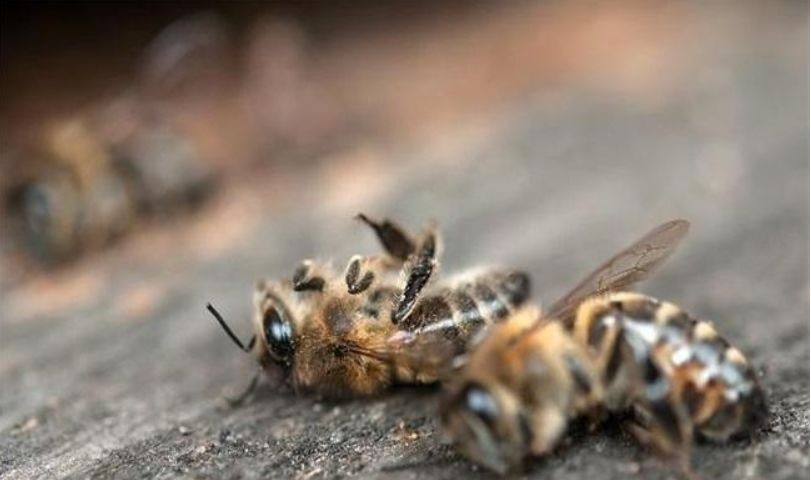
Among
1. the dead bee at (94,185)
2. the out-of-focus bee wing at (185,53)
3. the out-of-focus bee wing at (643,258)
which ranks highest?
the out-of-focus bee wing at (185,53)

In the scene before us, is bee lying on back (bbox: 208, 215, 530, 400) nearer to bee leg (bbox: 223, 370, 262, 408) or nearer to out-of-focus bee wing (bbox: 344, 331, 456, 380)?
out-of-focus bee wing (bbox: 344, 331, 456, 380)

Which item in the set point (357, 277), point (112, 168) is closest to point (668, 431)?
point (357, 277)

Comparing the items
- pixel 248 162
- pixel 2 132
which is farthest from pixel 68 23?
pixel 248 162

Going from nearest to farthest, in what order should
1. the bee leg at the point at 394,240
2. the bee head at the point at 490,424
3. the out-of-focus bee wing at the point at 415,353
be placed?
1. the bee head at the point at 490,424
2. the out-of-focus bee wing at the point at 415,353
3. the bee leg at the point at 394,240

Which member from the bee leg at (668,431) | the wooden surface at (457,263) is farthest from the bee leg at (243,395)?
the bee leg at (668,431)

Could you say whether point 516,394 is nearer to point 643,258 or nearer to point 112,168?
point 643,258

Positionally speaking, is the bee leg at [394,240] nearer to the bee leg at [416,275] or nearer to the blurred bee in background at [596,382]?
the bee leg at [416,275]
